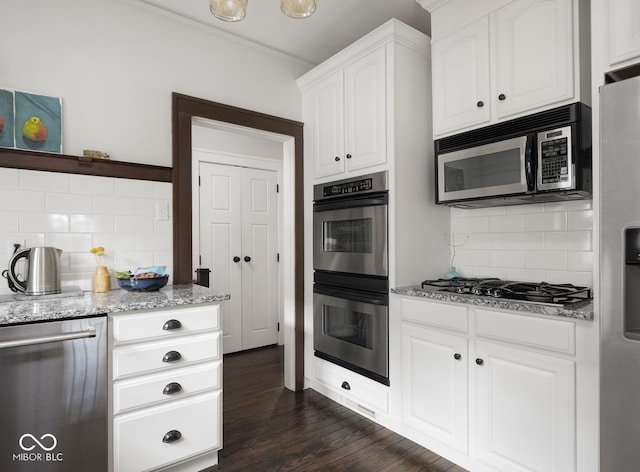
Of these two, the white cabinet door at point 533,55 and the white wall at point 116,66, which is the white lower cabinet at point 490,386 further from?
the white wall at point 116,66

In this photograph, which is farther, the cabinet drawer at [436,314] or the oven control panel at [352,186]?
the oven control panel at [352,186]

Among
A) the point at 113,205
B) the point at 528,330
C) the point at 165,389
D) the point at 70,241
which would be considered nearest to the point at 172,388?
the point at 165,389

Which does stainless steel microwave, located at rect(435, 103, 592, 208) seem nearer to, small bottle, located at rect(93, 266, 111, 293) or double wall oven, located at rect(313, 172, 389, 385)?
double wall oven, located at rect(313, 172, 389, 385)

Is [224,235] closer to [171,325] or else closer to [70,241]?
[70,241]

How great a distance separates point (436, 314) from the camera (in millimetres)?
2068

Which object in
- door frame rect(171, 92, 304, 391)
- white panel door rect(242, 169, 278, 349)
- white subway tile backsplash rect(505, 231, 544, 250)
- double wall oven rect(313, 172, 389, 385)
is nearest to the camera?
white subway tile backsplash rect(505, 231, 544, 250)

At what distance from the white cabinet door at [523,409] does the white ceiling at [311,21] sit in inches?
85.5

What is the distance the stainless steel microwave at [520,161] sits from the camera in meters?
1.74

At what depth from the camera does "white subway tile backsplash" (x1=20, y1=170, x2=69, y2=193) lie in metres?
1.98

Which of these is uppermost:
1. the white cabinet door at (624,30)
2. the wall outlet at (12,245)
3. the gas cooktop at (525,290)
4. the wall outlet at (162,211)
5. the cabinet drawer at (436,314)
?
the white cabinet door at (624,30)

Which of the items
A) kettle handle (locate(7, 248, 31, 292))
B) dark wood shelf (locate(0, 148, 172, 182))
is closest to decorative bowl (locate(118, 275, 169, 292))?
kettle handle (locate(7, 248, 31, 292))

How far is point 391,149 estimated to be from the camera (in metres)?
2.32

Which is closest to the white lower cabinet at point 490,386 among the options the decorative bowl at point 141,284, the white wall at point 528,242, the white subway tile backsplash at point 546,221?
the white wall at point 528,242

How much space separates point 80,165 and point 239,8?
1314 mm
